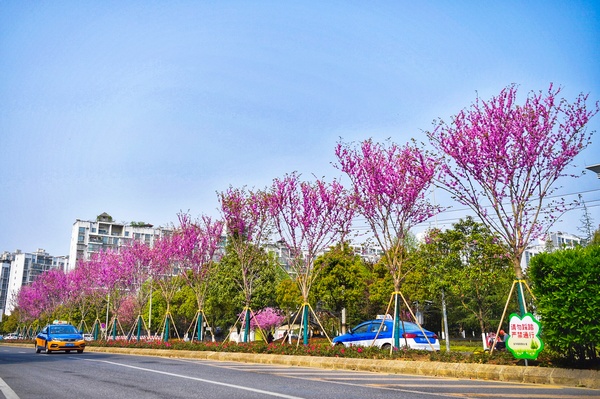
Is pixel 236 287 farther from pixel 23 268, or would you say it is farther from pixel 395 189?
pixel 23 268

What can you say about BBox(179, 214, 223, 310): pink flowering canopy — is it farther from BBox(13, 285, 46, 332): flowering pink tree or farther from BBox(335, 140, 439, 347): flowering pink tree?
BBox(13, 285, 46, 332): flowering pink tree

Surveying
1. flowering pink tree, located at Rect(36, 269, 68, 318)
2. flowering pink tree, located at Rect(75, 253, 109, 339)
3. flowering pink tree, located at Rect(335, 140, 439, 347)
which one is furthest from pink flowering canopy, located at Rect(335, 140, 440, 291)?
flowering pink tree, located at Rect(36, 269, 68, 318)

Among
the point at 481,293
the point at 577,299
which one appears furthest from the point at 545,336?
the point at 481,293

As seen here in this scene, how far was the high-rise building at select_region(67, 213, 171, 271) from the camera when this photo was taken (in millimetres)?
116312

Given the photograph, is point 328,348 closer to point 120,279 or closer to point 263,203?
point 263,203

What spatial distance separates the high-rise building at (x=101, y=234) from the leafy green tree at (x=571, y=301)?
4408 inches

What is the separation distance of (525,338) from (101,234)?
12130cm

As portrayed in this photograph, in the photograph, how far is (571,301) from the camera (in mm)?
9328

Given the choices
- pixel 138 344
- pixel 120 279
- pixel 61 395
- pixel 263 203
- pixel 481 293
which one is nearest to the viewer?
pixel 61 395

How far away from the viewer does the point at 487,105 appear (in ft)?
44.7

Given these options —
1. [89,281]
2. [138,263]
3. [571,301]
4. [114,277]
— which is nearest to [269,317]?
[89,281]

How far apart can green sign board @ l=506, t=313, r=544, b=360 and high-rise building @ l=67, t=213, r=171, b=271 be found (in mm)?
111010

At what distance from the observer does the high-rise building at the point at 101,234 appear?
116312 mm

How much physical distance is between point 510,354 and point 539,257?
9.63 ft
